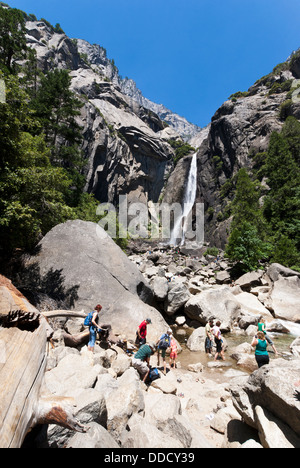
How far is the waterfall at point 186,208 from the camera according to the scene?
5352cm

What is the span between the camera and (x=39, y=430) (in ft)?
7.80

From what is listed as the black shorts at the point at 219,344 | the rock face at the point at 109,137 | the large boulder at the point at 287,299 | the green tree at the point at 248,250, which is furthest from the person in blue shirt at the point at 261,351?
the rock face at the point at 109,137

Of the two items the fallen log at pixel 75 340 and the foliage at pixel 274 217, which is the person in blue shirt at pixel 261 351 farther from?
the foliage at pixel 274 217

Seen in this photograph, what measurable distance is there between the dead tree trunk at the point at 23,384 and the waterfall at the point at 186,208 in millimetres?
49952

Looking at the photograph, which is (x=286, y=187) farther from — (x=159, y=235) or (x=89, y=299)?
(x=159, y=235)

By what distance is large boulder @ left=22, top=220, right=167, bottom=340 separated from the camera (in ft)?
29.2

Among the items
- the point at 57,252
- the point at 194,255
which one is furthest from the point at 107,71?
the point at 57,252

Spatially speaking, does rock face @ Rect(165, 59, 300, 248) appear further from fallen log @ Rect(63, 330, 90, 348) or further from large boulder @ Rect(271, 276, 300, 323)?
fallen log @ Rect(63, 330, 90, 348)

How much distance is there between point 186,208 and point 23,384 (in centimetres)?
5630

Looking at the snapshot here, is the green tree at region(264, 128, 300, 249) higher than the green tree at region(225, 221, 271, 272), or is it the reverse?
the green tree at region(264, 128, 300, 249)

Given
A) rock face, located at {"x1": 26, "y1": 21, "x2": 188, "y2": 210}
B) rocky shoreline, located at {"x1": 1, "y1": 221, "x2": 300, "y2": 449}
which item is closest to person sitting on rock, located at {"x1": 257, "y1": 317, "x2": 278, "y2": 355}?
rocky shoreline, located at {"x1": 1, "y1": 221, "x2": 300, "y2": 449}

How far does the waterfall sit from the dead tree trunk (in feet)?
164

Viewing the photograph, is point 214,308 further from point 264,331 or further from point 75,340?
point 75,340
